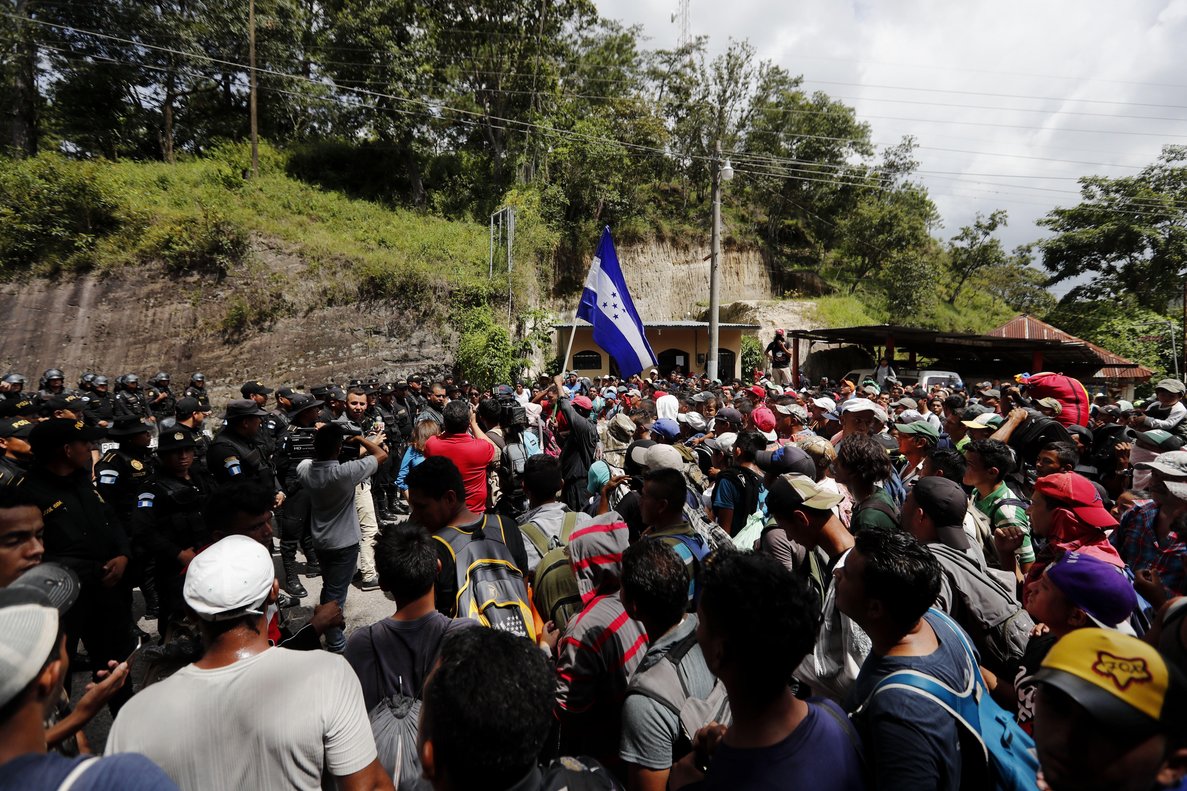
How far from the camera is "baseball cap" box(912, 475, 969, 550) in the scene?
2.87 metres

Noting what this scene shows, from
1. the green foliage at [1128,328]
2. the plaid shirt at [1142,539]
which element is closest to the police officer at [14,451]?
the plaid shirt at [1142,539]

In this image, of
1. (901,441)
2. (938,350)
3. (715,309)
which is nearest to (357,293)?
(715,309)

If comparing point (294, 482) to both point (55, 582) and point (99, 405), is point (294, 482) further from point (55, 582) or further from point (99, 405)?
point (99, 405)

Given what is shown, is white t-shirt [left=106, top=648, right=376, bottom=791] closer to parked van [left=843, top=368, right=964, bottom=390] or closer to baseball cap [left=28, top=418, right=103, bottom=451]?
baseball cap [left=28, top=418, right=103, bottom=451]

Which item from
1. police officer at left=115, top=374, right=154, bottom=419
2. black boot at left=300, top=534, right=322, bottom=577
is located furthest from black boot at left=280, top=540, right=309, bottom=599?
police officer at left=115, top=374, right=154, bottom=419

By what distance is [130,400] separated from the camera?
1070 cm

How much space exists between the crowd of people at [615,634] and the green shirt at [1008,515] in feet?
0.05

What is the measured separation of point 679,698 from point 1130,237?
136 feet

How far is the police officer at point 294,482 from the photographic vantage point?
5527 millimetres

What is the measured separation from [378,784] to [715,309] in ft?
49.8

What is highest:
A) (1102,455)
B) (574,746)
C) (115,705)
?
(1102,455)

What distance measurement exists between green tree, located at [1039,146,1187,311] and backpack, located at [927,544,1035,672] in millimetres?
39289

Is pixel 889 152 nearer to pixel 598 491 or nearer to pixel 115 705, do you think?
pixel 598 491

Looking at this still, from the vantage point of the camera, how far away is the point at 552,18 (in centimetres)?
2616
